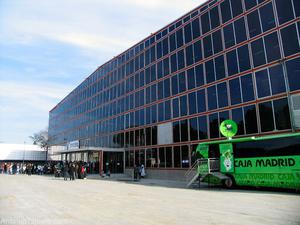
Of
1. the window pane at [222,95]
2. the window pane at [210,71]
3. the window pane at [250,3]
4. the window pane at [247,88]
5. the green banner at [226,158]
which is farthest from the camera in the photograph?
the window pane at [210,71]

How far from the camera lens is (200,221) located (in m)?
7.75

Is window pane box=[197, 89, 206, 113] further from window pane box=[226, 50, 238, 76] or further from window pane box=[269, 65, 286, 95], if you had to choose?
window pane box=[269, 65, 286, 95]

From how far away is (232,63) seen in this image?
1046 inches

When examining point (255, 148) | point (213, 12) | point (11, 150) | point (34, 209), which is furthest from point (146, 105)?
point (11, 150)

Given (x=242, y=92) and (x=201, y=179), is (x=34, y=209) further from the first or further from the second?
(x=242, y=92)

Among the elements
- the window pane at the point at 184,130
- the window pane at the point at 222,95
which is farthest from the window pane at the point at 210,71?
the window pane at the point at 184,130

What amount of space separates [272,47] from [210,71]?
22.5 ft

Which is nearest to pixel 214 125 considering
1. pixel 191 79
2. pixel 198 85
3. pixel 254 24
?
pixel 198 85

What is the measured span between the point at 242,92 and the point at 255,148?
906 centimetres

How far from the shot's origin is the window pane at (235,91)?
2538cm

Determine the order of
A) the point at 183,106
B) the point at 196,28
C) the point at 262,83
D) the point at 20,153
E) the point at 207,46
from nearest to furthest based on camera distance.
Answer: the point at 262,83, the point at 207,46, the point at 183,106, the point at 196,28, the point at 20,153

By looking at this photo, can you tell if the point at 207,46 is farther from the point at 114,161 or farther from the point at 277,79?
the point at 114,161

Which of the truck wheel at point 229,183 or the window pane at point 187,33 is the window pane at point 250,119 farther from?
the window pane at point 187,33

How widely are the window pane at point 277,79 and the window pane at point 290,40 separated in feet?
4.60
